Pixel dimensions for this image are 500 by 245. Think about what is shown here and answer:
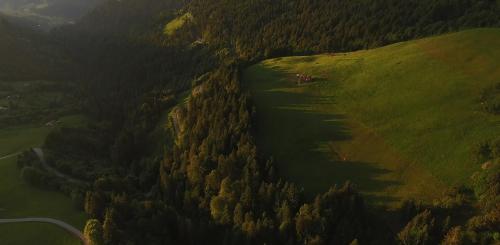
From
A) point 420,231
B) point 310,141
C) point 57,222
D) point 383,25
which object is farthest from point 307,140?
point 383,25

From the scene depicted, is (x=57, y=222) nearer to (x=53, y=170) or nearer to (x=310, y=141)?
(x=53, y=170)

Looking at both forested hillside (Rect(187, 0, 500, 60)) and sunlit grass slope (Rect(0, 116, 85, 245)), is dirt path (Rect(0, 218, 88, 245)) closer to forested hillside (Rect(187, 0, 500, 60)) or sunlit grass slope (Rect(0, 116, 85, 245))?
sunlit grass slope (Rect(0, 116, 85, 245))

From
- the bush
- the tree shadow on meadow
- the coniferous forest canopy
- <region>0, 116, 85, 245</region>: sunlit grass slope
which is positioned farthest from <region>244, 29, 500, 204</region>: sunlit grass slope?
<region>0, 116, 85, 245</region>: sunlit grass slope

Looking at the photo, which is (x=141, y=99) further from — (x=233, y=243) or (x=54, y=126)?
(x=233, y=243)

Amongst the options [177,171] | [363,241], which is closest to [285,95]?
[177,171]

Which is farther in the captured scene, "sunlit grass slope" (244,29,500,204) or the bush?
"sunlit grass slope" (244,29,500,204)

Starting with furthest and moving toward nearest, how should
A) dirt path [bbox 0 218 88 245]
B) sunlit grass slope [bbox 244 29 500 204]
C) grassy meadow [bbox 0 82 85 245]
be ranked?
grassy meadow [bbox 0 82 85 245] → dirt path [bbox 0 218 88 245] → sunlit grass slope [bbox 244 29 500 204]

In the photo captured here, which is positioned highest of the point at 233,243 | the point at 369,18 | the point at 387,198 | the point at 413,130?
the point at 369,18
